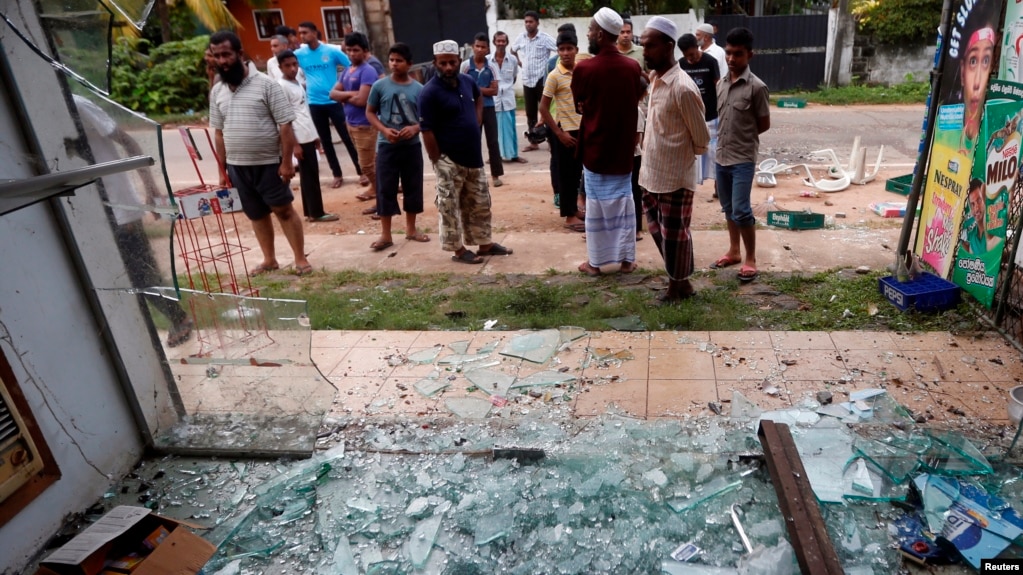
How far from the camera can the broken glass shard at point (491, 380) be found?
3.79 m

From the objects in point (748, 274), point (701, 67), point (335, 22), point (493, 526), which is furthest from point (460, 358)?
point (335, 22)

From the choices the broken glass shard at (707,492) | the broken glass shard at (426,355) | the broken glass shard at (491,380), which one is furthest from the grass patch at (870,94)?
the broken glass shard at (707,492)

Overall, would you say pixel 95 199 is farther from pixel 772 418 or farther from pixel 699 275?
pixel 699 275

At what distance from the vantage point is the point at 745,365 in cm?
381

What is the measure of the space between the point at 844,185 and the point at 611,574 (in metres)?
6.48

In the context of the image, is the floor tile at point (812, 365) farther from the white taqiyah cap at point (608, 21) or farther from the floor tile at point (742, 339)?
the white taqiyah cap at point (608, 21)

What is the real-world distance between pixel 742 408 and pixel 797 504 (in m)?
0.89

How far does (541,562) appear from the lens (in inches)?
101

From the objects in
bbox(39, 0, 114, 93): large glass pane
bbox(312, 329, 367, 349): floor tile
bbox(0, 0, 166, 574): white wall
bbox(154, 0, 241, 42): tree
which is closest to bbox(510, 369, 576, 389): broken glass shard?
bbox(312, 329, 367, 349): floor tile

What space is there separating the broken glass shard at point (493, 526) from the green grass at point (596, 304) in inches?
76.3

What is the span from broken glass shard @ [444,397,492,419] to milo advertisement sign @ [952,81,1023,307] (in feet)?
10.2

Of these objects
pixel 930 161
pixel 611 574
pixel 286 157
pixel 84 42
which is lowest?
pixel 611 574

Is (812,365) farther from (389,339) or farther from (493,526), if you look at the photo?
(389,339)

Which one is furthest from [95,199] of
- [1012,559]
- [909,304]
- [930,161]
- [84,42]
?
[930,161]
